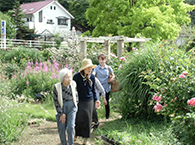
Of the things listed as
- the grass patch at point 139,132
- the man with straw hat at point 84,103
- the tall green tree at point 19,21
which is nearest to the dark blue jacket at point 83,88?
the man with straw hat at point 84,103

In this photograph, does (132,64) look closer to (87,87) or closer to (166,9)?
(87,87)

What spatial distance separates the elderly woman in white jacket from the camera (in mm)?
4449

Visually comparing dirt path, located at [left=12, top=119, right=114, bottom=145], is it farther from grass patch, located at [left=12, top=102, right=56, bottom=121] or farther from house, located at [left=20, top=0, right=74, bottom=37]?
house, located at [left=20, top=0, right=74, bottom=37]

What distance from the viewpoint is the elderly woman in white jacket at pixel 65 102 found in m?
4.45

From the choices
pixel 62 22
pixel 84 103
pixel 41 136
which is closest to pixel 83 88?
pixel 84 103

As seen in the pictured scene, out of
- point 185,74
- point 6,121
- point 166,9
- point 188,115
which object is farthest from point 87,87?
point 166,9

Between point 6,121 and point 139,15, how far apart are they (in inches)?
553

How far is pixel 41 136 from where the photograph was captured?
18.2 feet

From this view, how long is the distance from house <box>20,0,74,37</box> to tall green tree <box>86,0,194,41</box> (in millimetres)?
24355

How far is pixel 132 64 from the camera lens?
6.10 m

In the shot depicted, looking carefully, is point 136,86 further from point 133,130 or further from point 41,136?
point 41,136

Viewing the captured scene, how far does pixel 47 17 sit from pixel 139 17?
33.0 metres

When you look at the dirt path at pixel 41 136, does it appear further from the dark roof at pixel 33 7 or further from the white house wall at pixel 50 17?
the dark roof at pixel 33 7

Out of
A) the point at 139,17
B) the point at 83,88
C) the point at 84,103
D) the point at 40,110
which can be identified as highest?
the point at 139,17
